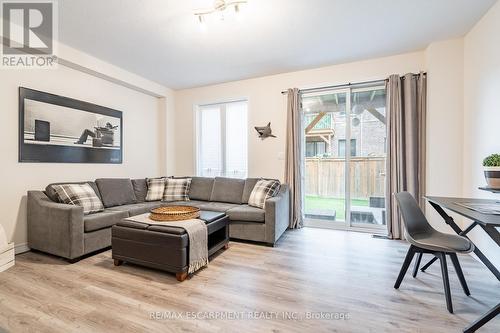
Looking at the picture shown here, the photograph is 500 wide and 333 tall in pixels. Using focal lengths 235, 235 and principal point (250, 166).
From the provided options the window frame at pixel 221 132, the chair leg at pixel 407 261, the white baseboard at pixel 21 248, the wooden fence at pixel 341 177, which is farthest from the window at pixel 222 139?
the chair leg at pixel 407 261

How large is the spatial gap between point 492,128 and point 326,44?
2.04 m

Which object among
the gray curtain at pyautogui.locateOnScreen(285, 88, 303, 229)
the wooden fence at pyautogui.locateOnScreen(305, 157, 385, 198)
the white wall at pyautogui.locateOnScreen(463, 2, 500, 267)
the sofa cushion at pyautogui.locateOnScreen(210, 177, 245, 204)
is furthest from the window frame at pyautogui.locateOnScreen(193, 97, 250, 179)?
the white wall at pyautogui.locateOnScreen(463, 2, 500, 267)

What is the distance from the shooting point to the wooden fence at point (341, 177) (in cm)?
370

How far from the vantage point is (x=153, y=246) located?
2279 millimetres

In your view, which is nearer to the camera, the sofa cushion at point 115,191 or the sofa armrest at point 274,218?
the sofa armrest at point 274,218

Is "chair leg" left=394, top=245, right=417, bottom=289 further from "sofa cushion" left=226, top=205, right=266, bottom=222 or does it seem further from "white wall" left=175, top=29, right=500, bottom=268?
"sofa cushion" left=226, top=205, right=266, bottom=222

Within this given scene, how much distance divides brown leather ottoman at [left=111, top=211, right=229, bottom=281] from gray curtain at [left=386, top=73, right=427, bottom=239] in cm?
262

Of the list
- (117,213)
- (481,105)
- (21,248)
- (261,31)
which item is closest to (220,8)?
(261,31)

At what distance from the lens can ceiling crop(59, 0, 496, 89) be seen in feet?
7.78

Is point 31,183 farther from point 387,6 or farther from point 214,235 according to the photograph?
point 387,6

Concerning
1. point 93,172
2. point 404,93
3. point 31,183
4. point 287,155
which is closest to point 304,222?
point 287,155

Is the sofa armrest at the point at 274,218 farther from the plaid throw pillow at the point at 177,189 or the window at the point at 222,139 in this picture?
the plaid throw pillow at the point at 177,189

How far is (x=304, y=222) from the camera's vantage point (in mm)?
4070

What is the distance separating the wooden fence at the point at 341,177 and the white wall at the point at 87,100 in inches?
117
